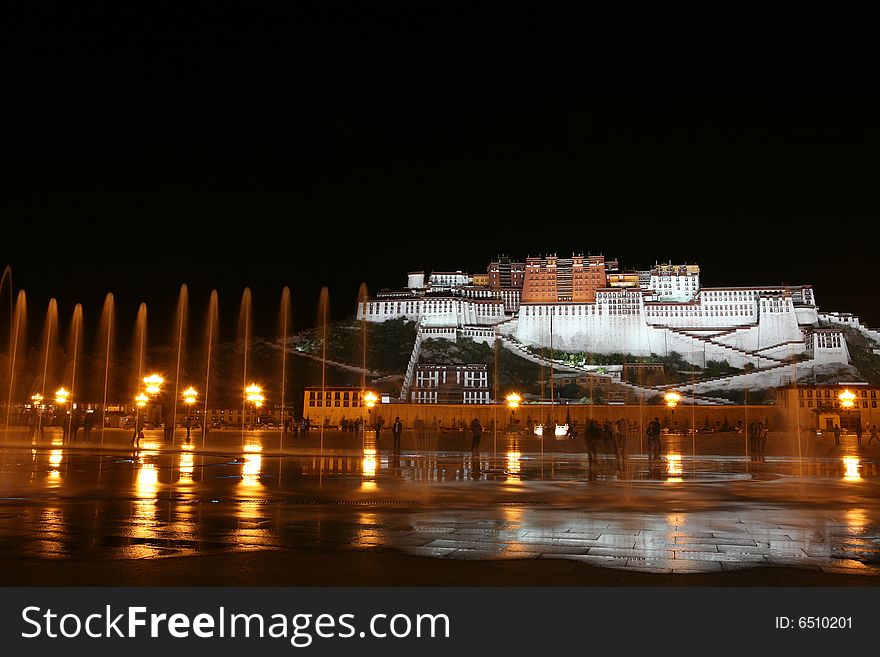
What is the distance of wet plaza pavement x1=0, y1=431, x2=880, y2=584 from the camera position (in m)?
6.55

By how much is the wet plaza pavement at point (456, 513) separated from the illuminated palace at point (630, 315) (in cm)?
8089

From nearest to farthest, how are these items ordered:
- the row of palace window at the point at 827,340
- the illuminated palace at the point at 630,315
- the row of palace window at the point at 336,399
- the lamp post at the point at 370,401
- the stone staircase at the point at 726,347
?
1. the lamp post at the point at 370,401
2. the row of palace window at the point at 336,399
3. the row of palace window at the point at 827,340
4. the stone staircase at the point at 726,347
5. the illuminated palace at the point at 630,315

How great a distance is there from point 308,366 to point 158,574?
9649 centimetres

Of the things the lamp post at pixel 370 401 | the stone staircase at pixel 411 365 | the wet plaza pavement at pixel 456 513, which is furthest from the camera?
the stone staircase at pixel 411 365

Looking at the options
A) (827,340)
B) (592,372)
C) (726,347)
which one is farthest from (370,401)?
(827,340)

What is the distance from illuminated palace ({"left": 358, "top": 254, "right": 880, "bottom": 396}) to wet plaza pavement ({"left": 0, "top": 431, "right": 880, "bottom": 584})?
80890mm

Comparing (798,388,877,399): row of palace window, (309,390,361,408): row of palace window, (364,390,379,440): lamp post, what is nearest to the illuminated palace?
(798,388,877,399): row of palace window

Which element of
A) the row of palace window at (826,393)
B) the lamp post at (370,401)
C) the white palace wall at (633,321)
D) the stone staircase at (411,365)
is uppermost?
the white palace wall at (633,321)

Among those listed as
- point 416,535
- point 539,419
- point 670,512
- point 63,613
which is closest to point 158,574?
point 63,613

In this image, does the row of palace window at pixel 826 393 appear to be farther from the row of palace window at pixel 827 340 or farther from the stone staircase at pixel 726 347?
the row of palace window at pixel 827 340

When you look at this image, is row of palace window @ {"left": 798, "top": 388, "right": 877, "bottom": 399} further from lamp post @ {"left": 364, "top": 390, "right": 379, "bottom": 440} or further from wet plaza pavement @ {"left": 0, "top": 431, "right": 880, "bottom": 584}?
wet plaza pavement @ {"left": 0, "top": 431, "right": 880, "bottom": 584}

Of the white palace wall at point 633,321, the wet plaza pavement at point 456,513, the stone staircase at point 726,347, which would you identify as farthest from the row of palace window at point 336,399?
the stone staircase at point 726,347

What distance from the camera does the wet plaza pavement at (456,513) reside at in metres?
6.55

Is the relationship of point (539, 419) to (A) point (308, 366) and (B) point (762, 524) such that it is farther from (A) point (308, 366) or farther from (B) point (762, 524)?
(B) point (762, 524)
